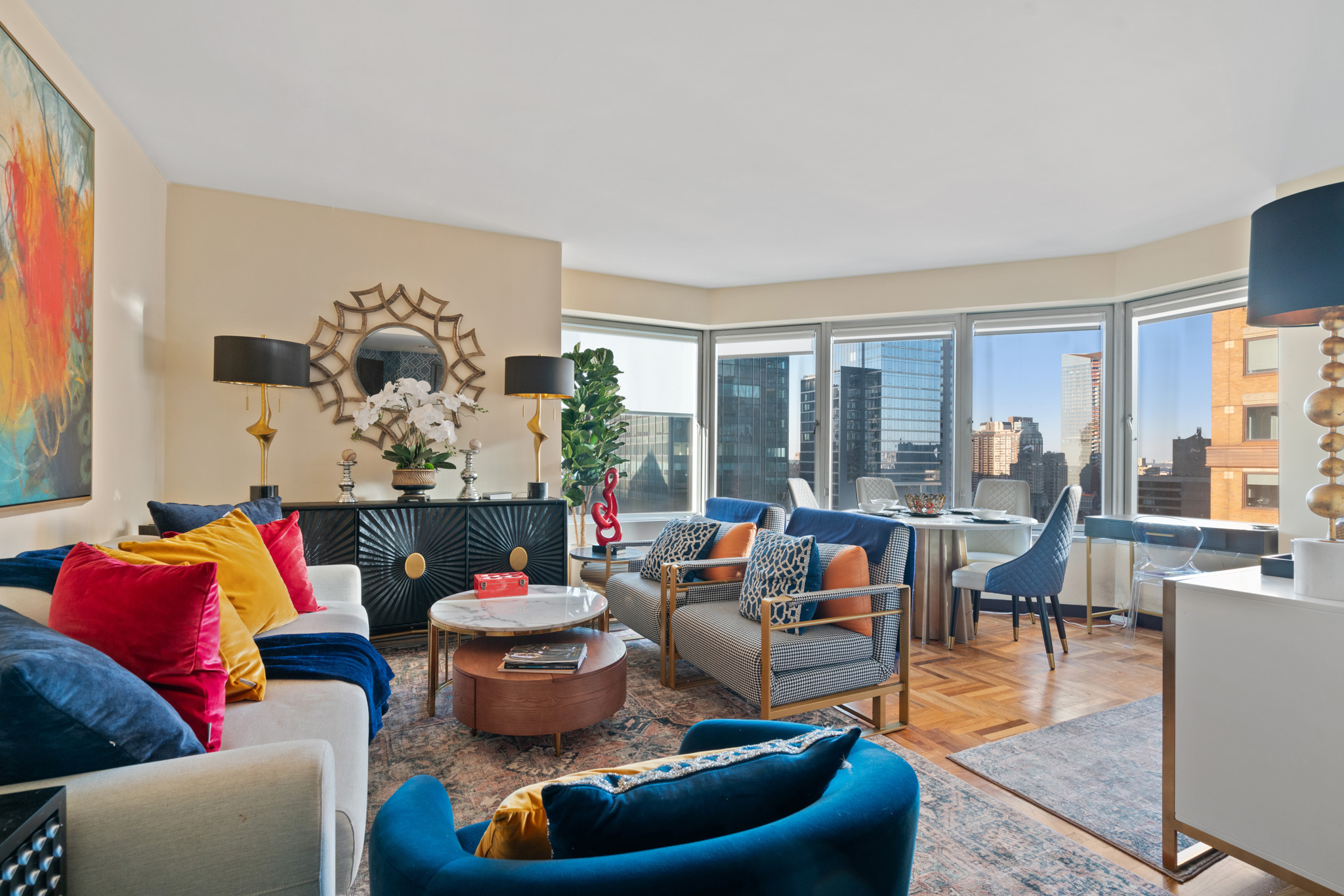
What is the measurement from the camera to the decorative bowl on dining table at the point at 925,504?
426 centimetres

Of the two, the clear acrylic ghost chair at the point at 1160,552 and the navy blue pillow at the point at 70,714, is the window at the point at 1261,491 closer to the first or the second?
the clear acrylic ghost chair at the point at 1160,552

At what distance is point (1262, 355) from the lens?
13.2 ft

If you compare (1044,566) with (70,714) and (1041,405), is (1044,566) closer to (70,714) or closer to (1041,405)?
(1041,405)

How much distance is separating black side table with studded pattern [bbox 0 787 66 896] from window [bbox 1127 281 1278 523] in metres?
5.43

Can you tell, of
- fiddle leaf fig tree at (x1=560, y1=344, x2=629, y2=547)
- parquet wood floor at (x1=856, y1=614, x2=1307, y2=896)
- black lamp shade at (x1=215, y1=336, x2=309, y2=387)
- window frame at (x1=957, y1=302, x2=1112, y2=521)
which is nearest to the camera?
parquet wood floor at (x1=856, y1=614, x2=1307, y2=896)

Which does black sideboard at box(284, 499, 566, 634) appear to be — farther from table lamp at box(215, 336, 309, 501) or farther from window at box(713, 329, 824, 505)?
window at box(713, 329, 824, 505)

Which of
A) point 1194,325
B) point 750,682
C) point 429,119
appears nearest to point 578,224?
point 429,119

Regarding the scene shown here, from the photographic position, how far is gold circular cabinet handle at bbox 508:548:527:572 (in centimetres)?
403

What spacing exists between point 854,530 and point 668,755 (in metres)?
1.25

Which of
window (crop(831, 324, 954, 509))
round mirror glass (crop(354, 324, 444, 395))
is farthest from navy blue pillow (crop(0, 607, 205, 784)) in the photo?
window (crop(831, 324, 954, 509))

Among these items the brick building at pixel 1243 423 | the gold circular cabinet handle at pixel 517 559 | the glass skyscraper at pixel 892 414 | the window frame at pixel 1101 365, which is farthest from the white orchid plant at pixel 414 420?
the brick building at pixel 1243 423

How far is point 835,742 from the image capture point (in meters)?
0.89

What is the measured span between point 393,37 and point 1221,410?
5.04 meters

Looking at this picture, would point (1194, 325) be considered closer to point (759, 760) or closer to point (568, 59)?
point (568, 59)
